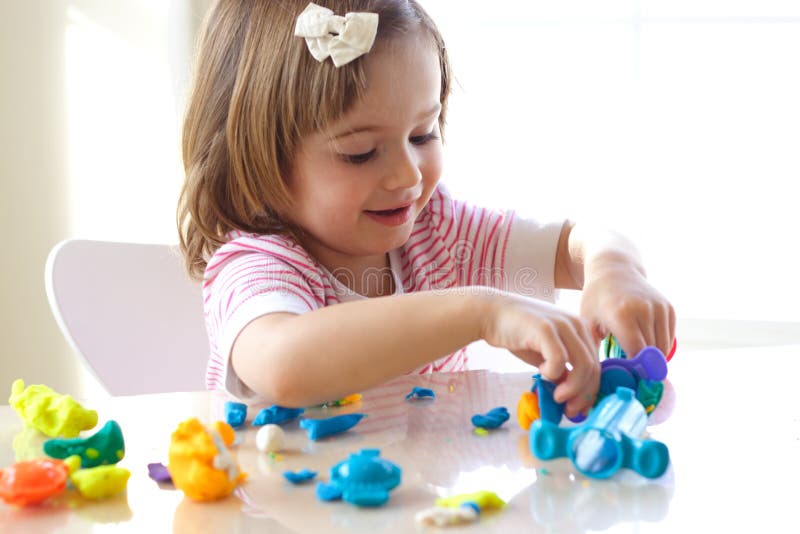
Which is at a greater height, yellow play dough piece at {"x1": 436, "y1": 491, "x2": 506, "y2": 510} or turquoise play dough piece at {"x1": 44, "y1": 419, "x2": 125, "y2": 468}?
yellow play dough piece at {"x1": 436, "y1": 491, "x2": 506, "y2": 510}

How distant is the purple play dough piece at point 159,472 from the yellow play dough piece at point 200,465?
0.5 inches

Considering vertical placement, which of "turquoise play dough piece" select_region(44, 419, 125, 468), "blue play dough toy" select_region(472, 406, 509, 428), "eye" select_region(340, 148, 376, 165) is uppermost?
"eye" select_region(340, 148, 376, 165)

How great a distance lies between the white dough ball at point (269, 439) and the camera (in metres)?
0.54

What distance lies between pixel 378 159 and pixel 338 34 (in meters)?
0.12

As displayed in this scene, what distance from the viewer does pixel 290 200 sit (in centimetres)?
91

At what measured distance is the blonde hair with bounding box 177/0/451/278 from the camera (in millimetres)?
848

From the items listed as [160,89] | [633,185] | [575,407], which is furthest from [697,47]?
[575,407]

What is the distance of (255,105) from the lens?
882 millimetres

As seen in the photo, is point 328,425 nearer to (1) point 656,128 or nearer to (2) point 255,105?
(2) point 255,105

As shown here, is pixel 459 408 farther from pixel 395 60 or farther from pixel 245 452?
pixel 395 60

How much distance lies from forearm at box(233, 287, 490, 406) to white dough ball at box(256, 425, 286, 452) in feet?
0.30

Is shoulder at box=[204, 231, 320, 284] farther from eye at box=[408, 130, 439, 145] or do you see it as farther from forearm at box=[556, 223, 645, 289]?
forearm at box=[556, 223, 645, 289]

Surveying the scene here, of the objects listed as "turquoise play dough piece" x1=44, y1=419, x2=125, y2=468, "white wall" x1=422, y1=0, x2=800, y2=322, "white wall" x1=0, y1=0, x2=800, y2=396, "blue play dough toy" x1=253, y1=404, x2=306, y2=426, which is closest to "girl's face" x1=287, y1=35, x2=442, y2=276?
"blue play dough toy" x1=253, y1=404, x2=306, y2=426

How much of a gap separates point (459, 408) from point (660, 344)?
180mm
